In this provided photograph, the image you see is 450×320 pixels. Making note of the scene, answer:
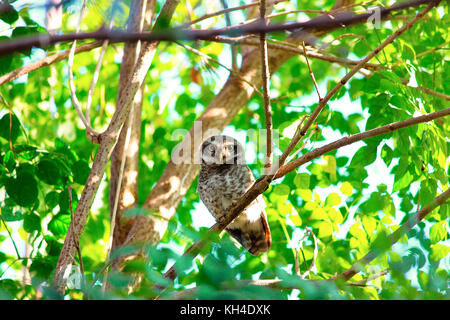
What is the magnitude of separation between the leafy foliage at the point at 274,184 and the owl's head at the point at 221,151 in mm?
415

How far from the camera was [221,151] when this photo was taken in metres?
3.93

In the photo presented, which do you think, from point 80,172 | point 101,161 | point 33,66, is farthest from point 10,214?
point 33,66

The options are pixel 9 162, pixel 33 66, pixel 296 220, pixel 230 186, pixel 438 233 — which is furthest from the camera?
pixel 230 186

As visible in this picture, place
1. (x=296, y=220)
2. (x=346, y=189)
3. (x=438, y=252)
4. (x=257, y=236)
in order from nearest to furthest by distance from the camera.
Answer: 1. (x=438, y=252)
2. (x=346, y=189)
3. (x=296, y=220)
4. (x=257, y=236)

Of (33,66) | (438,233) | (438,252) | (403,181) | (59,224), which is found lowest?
(438,252)

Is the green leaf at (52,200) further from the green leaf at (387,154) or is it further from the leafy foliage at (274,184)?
the green leaf at (387,154)

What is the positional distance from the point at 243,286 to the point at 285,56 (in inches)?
118

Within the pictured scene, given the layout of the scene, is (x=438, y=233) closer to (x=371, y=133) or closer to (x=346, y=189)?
(x=371, y=133)

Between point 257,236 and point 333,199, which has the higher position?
point 333,199

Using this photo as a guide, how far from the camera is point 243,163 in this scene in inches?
157

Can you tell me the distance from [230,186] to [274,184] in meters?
0.37

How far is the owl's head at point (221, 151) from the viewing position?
155 inches

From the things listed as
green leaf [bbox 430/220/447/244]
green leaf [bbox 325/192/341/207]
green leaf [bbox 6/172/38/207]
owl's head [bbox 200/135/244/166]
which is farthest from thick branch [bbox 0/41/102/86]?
green leaf [bbox 430/220/447/244]
